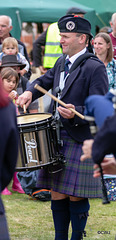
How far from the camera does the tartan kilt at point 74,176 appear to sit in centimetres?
367

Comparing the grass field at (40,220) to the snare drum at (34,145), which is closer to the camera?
the snare drum at (34,145)

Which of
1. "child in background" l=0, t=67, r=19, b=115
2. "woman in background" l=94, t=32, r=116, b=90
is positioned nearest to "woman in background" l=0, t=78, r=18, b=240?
"child in background" l=0, t=67, r=19, b=115

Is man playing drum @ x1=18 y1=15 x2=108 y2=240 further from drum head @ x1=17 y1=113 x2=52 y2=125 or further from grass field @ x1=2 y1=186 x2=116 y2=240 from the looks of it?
grass field @ x1=2 y1=186 x2=116 y2=240

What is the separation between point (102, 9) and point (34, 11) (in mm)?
2641

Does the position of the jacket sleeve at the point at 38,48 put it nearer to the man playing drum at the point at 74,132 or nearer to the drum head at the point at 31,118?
the man playing drum at the point at 74,132

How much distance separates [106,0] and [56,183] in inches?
392

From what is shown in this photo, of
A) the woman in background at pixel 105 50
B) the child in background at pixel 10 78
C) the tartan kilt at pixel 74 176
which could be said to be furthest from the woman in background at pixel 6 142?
the woman in background at pixel 105 50

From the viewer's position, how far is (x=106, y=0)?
12.8 metres

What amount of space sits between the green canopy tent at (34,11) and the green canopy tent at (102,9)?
3.57ft

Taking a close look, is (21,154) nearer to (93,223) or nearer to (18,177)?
(93,223)

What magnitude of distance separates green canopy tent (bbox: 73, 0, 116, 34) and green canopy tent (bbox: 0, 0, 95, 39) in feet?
3.57

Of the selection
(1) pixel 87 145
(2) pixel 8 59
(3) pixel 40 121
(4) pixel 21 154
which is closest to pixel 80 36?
(3) pixel 40 121

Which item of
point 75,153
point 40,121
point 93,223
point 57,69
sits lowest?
point 93,223

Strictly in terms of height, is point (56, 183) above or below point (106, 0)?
below
